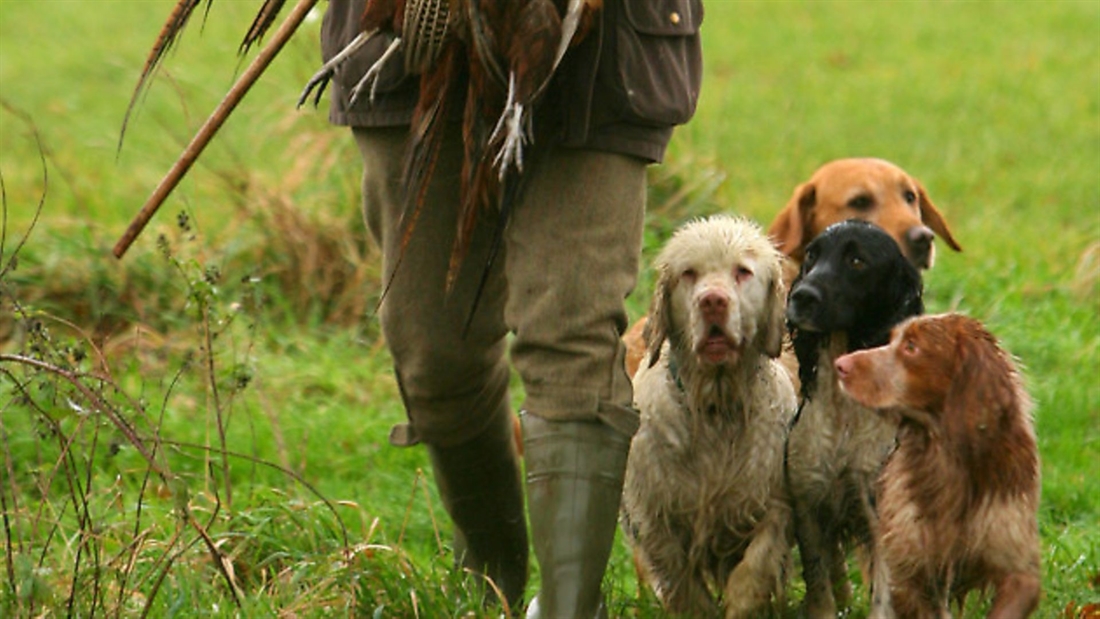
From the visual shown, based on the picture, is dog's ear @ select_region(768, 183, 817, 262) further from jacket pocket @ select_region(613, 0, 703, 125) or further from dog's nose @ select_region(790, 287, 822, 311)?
jacket pocket @ select_region(613, 0, 703, 125)

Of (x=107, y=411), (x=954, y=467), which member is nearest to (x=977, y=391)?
(x=954, y=467)

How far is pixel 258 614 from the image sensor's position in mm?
4836

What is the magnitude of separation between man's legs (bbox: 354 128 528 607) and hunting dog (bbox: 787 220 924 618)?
783mm

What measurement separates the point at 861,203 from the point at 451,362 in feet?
7.48

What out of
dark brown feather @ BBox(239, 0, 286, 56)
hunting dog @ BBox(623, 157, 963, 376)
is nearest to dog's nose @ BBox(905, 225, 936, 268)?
hunting dog @ BBox(623, 157, 963, 376)

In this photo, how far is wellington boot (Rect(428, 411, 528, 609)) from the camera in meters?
5.46

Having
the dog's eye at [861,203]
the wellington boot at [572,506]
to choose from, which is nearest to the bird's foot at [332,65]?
the wellington boot at [572,506]

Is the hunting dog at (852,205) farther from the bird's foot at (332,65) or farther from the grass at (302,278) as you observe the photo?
the bird's foot at (332,65)

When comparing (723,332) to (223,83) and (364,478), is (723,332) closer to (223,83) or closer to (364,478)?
(364,478)

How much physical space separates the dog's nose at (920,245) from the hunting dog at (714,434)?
4.61 feet

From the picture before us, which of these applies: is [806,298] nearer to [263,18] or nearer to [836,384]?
[836,384]

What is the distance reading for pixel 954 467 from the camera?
14.3 ft

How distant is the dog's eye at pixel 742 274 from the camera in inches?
204

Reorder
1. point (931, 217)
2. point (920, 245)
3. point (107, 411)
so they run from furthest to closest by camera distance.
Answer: point (931, 217) < point (920, 245) < point (107, 411)
